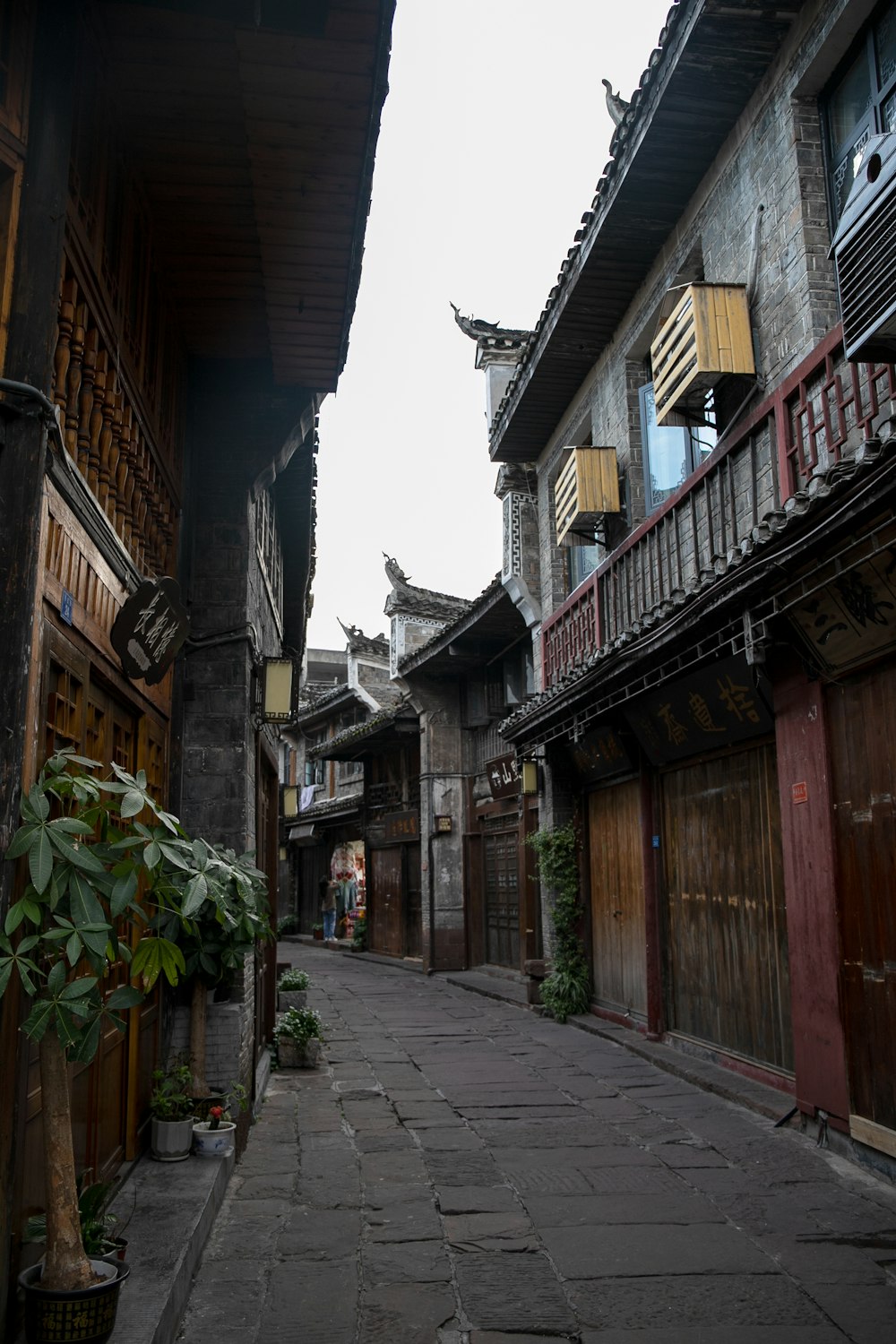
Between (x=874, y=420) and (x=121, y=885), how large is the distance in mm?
4652

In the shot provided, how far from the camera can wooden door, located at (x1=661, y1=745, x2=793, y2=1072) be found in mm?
7926

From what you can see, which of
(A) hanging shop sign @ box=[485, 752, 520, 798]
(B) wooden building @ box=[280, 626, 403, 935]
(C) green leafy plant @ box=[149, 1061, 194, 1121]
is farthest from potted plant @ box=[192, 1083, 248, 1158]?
(B) wooden building @ box=[280, 626, 403, 935]

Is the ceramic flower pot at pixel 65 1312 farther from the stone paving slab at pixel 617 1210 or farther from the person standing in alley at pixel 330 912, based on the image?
the person standing in alley at pixel 330 912

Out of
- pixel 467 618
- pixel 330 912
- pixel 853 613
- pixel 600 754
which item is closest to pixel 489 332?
pixel 467 618

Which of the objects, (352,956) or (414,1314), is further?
(352,956)

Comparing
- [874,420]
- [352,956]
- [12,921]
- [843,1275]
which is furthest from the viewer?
[352,956]

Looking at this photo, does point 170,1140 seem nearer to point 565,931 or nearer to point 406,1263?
point 406,1263

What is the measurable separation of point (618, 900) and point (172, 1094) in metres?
6.50

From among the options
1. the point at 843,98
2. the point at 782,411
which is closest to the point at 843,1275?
the point at 782,411

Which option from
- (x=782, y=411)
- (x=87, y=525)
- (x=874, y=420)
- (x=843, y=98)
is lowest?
(x=87, y=525)

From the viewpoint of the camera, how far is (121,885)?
3.37 meters

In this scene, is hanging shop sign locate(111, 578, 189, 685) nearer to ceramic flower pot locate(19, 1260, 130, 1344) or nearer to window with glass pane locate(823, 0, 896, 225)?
ceramic flower pot locate(19, 1260, 130, 1344)

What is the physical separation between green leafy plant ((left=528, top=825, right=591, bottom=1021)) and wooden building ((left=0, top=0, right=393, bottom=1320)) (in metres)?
5.66

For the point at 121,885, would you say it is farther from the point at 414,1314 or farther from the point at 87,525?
the point at 414,1314
